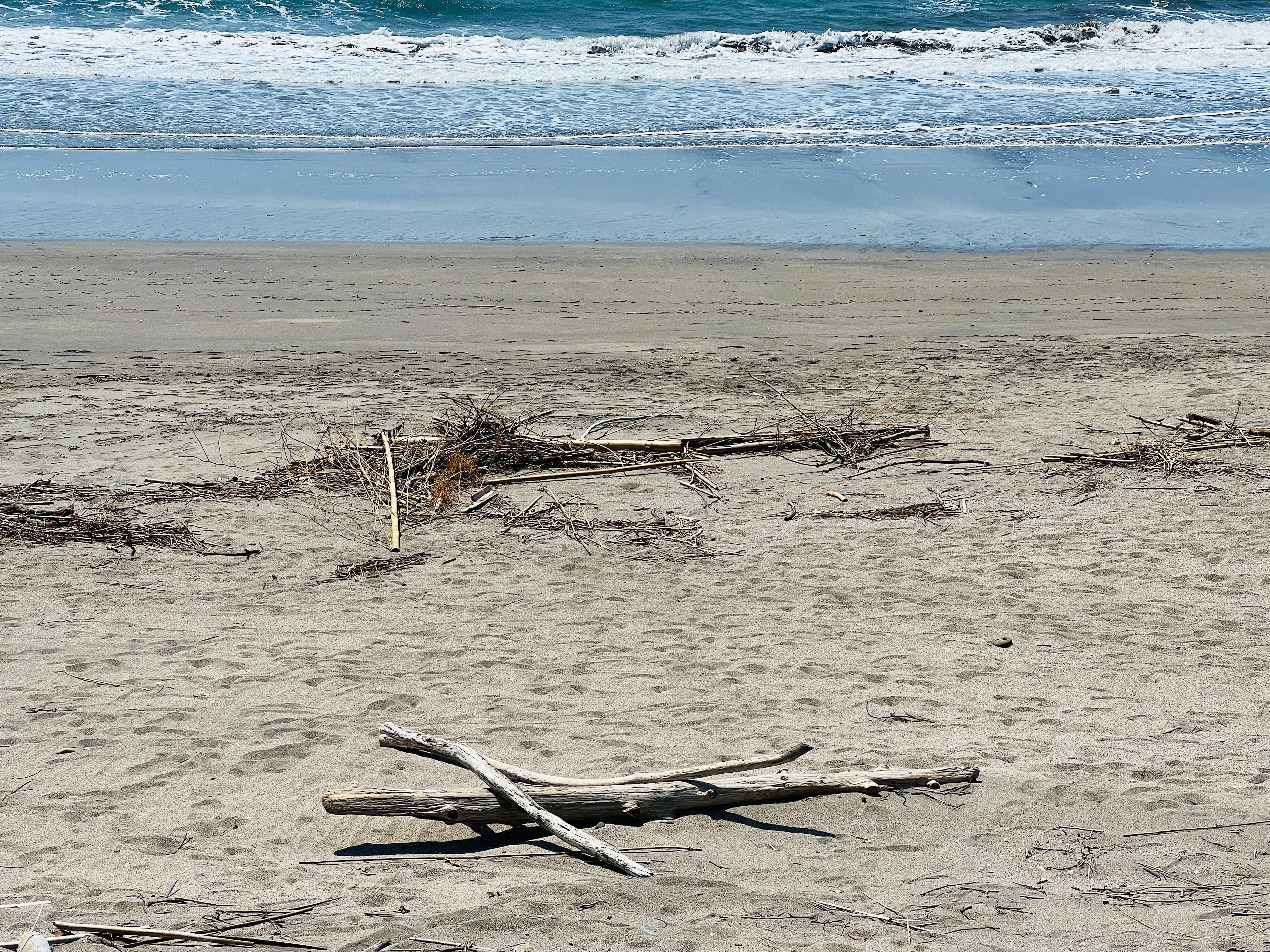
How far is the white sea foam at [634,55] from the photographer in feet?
70.9

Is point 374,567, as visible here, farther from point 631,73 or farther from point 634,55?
point 634,55

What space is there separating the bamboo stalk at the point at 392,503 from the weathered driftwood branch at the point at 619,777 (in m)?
2.28

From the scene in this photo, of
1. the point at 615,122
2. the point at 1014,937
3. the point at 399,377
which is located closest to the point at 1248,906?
the point at 1014,937

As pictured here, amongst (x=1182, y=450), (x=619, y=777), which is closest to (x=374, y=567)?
(x=619, y=777)

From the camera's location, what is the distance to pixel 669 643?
4637mm

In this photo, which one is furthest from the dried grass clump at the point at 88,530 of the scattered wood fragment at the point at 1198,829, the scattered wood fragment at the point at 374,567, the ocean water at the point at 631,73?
the ocean water at the point at 631,73

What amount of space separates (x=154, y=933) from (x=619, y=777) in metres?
1.36

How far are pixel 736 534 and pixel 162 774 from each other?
3141 millimetres

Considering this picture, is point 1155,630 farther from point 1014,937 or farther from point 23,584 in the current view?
point 23,584

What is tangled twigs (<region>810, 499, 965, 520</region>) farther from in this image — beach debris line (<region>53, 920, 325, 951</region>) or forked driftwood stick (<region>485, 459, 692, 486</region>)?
beach debris line (<region>53, 920, 325, 951</region>)

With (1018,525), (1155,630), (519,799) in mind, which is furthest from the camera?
(1018,525)

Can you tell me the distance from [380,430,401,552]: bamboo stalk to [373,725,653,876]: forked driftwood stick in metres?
2.30

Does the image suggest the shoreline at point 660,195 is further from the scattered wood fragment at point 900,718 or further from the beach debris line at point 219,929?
the beach debris line at point 219,929

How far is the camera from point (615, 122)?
17953mm
